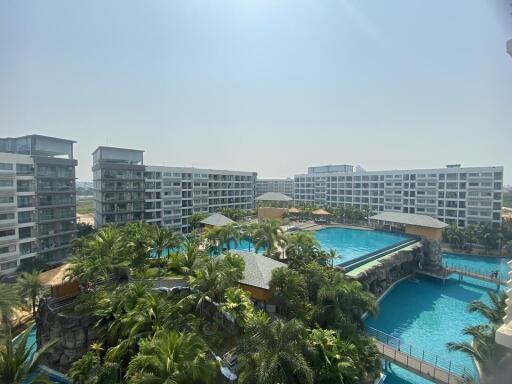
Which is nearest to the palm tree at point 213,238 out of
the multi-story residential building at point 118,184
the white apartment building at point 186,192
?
the multi-story residential building at point 118,184

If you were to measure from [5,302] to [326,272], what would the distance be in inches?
853

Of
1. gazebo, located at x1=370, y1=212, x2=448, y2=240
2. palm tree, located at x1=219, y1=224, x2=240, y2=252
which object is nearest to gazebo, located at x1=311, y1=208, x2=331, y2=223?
gazebo, located at x1=370, y1=212, x2=448, y2=240

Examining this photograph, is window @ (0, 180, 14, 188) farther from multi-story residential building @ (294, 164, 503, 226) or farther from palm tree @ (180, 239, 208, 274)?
multi-story residential building @ (294, 164, 503, 226)

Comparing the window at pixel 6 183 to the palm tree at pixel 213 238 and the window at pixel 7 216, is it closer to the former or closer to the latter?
the window at pixel 7 216

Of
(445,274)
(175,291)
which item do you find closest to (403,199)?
(445,274)

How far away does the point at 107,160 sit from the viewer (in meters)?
48.5

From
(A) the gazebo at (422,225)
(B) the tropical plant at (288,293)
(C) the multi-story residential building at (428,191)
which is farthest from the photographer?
(C) the multi-story residential building at (428,191)

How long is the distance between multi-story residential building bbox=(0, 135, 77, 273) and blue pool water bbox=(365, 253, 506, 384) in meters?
40.5

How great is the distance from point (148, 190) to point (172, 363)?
45063mm

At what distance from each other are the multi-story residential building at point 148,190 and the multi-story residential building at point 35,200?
6056 mm

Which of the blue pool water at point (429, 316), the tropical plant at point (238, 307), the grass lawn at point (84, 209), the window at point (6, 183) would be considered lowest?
the blue pool water at point (429, 316)

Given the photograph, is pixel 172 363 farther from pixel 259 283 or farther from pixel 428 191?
pixel 428 191

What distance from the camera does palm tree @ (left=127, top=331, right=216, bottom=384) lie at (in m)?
10.3

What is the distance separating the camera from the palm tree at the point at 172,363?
1031cm
